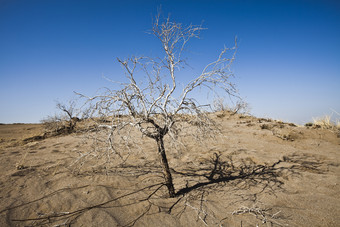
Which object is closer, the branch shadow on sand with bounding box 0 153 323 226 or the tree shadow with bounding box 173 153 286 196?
the branch shadow on sand with bounding box 0 153 323 226

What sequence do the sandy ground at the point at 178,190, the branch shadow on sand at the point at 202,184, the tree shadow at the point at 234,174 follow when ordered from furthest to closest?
the tree shadow at the point at 234,174 → the branch shadow on sand at the point at 202,184 → the sandy ground at the point at 178,190

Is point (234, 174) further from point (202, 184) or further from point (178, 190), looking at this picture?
point (178, 190)

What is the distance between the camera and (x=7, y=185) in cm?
321

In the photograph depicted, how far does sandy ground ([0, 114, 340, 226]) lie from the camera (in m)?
2.64

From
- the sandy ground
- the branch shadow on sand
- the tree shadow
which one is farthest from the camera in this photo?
the tree shadow

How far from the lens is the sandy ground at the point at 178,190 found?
2643 millimetres

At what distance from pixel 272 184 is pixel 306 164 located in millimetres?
1979

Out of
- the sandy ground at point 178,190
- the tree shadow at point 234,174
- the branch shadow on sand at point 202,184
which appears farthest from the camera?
the tree shadow at point 234,174

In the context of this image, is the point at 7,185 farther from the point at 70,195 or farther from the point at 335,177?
the point at 335,177

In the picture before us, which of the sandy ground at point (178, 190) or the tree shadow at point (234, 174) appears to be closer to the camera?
the sandy ground at point (178, 190)

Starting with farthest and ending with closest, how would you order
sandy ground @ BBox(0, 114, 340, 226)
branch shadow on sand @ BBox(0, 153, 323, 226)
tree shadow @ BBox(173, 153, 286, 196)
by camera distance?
tree shadow @ BBox(173, 153, 286, 196) < branch shadow on sand @ BBox(0, 153, 323, 226) < sandy ground @ BBox(0, 114, 340, 226)

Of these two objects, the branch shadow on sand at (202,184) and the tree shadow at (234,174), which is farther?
the tree shadow at (234,174)

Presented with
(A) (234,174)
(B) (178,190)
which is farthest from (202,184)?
(A) (234,174)

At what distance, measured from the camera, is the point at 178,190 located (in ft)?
11.7
